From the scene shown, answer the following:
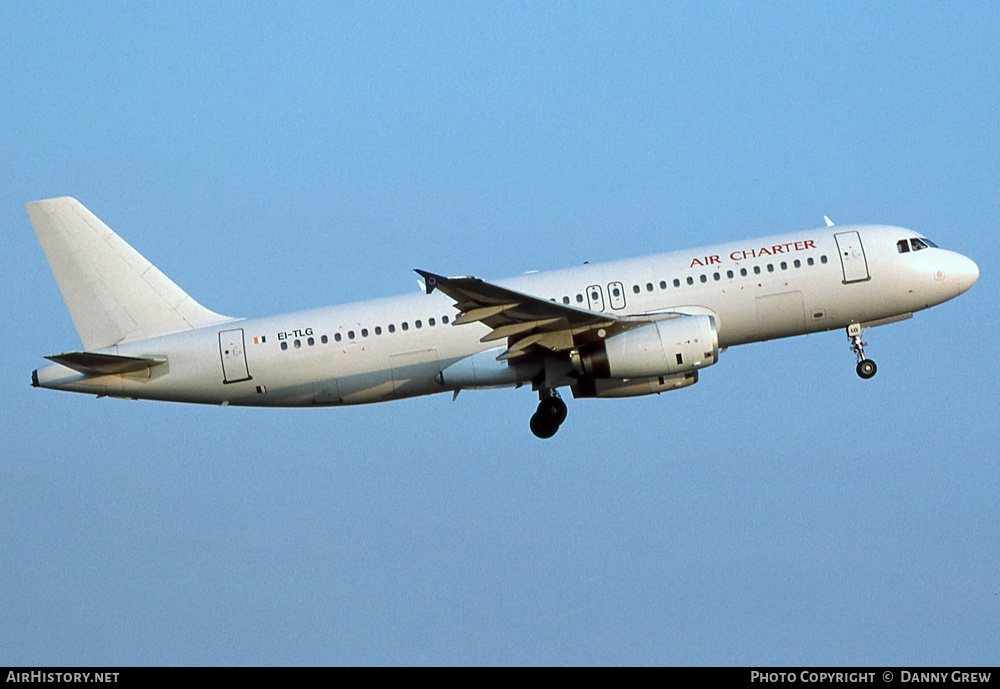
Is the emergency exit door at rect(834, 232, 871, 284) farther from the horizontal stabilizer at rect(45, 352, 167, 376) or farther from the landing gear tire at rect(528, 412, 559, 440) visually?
the horizontal stabilizer at rect(45, 352, 167, 376)

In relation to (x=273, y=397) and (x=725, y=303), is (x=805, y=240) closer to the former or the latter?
(x=725, y=303)

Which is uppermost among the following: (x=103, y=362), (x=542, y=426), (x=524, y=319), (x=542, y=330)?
(x=103, y=362)

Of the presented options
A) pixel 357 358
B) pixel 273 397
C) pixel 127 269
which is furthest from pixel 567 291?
pixel 127 269

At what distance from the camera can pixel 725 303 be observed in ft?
133

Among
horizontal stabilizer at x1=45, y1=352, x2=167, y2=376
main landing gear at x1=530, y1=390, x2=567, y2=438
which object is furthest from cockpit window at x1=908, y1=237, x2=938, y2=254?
horizontal stabilizer at x1=45, y1=352, x2=167, y2=376

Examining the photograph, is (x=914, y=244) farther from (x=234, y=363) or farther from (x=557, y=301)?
(x=234, y=363)

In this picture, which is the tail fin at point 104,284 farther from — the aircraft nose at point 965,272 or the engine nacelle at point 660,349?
the aircraft nose at point 965,272

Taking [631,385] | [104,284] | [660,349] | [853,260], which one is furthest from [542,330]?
[104,284]

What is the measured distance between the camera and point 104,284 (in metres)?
43.4

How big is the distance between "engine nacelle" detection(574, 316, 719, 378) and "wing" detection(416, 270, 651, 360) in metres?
0.42

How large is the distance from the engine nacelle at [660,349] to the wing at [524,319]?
1.38 ft

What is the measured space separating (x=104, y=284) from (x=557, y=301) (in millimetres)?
14146

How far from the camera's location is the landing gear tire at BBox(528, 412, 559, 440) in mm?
42500
